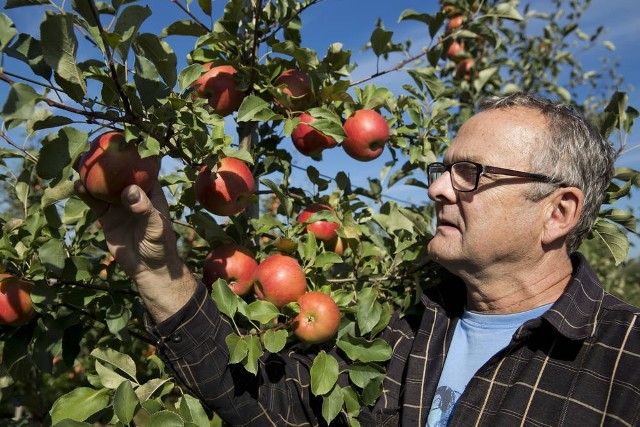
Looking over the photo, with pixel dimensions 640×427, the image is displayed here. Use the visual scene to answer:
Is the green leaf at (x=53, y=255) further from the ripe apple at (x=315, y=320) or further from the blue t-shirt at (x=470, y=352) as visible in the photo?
the blue t-shirt at (x=470, y=352)

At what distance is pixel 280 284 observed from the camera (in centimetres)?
154

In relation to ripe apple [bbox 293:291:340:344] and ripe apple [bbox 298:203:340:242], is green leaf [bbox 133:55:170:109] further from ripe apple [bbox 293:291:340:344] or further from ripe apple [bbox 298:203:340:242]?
ripe apple [bbox 298:203:340:242]

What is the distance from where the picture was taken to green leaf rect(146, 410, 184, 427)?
1131mm

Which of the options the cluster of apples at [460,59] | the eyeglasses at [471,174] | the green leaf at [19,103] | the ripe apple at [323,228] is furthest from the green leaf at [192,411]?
the cluster of apples at [460,59]

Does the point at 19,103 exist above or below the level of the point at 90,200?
above

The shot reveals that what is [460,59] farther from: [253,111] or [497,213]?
[253,111]

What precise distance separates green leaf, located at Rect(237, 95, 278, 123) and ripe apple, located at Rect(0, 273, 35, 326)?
757mm

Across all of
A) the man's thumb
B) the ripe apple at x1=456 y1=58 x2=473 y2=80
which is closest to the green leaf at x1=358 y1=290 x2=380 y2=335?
the man's thumb

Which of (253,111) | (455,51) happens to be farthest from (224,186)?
(455,51)

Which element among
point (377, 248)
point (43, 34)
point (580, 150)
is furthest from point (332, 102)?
point (43, 34)

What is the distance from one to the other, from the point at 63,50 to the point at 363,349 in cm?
108

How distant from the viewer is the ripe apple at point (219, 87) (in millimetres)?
1701

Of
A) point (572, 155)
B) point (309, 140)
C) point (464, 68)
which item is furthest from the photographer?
point (464, 68)

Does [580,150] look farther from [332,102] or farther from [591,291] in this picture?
[332,102]
